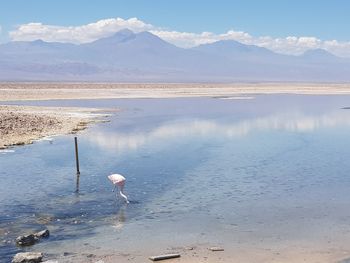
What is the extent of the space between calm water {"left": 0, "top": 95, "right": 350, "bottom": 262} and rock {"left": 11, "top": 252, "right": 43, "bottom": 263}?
27.4 inches

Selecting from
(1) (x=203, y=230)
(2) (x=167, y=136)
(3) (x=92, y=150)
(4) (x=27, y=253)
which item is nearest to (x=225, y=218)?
(1) (x=203, y=230)

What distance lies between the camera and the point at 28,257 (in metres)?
12.5

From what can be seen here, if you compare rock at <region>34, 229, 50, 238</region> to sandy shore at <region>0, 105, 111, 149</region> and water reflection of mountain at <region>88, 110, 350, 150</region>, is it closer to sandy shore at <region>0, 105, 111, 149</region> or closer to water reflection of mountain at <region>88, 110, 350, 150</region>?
water reflection of mountain at <region>88, 110, 350, 150</region>

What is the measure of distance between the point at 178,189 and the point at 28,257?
27.6 feet

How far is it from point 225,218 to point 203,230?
1.30m

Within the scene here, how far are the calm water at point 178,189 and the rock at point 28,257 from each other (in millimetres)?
695

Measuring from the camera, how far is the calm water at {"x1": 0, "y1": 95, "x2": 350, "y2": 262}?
48.8 ft

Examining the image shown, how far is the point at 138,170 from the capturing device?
23.9 metres

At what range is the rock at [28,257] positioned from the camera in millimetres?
12469

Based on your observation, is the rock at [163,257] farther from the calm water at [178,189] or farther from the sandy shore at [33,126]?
the sandy shore at [33,126]

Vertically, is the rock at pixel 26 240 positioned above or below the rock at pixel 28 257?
below

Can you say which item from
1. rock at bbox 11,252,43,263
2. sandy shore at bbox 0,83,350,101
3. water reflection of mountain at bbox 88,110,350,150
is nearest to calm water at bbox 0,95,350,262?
water reflection of mountain at bbox 88,110,350,150

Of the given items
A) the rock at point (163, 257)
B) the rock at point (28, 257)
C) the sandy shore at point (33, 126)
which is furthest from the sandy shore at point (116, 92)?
the rock at point (163, 257)

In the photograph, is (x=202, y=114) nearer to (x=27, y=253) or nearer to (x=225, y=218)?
(x=225, y=218)
